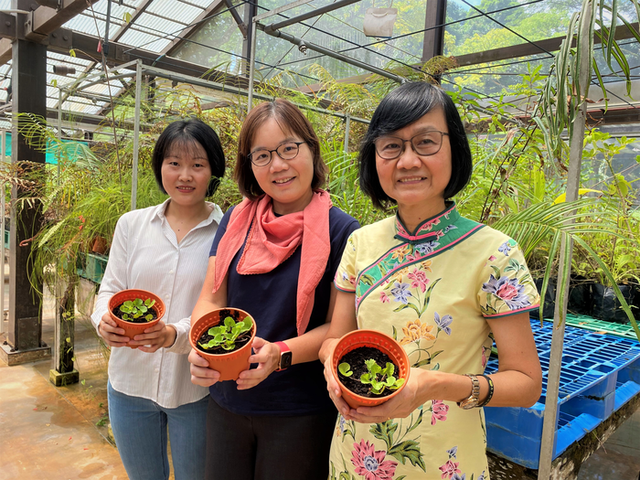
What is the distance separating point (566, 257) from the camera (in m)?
0.87

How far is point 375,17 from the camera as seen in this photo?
2.08 metres

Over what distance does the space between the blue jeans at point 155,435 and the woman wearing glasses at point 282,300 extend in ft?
0.64

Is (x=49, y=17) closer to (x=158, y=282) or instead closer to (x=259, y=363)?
(x=158, y=282)

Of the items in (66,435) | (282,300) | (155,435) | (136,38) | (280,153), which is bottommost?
(66,435)

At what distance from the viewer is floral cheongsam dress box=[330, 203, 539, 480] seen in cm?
76

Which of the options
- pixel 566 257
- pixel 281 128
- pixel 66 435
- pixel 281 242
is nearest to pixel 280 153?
pixel 281 128

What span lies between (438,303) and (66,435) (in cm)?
265

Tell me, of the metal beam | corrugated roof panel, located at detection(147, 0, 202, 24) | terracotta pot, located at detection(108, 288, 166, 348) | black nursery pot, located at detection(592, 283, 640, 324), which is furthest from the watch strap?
corrugated roof panel, located at detection(147, 0, 202, 24)

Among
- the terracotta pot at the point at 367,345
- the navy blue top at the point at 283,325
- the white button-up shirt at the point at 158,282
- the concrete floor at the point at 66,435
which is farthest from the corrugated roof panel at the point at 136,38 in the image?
the terracotta pot at the point at 367,345

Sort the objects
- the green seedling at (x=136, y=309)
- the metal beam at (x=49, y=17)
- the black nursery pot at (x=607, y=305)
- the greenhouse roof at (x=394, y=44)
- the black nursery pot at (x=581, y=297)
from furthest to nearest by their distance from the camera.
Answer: the greenhouse roof at (x=394, y=44), the metal beam at (x=49, y=17), the black nursery pot at (x=581, y=297), the black nursery pot at (x=607, y=305), the green seedling at (x=136, y=309)

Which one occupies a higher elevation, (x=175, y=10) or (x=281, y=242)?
(x=175, y=10)

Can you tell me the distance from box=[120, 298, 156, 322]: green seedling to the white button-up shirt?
13 cm

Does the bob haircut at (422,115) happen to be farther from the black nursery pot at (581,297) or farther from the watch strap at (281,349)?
the black nursery pot at (581,297)

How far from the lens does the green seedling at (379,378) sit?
0.67 metres
